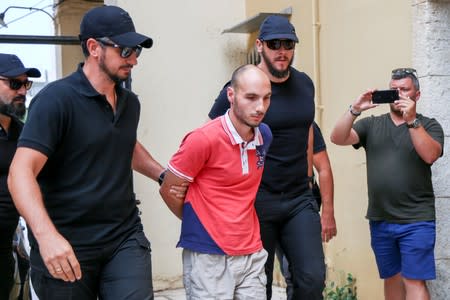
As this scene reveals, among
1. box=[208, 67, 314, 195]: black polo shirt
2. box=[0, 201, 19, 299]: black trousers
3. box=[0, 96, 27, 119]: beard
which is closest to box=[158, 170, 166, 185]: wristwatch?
box=[208, 67, 314, 195]: black polo shirt

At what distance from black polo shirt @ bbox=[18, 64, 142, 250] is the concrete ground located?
3.54m

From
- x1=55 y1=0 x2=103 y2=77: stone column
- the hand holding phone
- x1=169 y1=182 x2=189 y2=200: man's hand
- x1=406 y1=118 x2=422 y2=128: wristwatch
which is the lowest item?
x1=169 y1=182 x2=189 y2=200: man's hand

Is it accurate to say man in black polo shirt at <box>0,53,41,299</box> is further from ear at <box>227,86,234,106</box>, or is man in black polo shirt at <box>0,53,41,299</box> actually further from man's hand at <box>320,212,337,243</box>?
man's hand at <box>320,212,337,243</box>

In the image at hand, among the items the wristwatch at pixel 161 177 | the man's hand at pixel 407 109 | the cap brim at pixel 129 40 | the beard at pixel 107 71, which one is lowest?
the wristwatch at pixel 161 177

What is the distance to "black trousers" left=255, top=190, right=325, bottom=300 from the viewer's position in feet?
13.9

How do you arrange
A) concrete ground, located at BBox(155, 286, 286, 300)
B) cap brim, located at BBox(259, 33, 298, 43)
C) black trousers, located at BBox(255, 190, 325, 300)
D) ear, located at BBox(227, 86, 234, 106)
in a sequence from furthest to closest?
concrete ground, located at BBox(155, 286, 286, 300)
cap brim, located at BBox(259, 33, 298, 43)
black trousers, located at BBox(255, 190, 325, 300)
ear, located at BBox(227, 86, 234, 106)

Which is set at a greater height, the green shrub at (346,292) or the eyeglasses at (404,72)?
the eyeglasses at (404,72)

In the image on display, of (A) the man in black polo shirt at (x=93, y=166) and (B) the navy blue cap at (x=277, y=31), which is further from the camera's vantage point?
(B) the navy blue cap at (x=277, y=31)

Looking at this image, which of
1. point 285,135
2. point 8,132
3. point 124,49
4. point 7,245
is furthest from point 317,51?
point 124,49

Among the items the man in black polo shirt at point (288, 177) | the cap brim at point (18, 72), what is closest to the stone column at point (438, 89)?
the man in black polo shirt at point (288, 177)

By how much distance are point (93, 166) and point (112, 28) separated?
0.65 metres

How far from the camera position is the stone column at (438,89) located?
205 inches

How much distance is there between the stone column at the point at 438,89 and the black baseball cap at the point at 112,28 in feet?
7.86

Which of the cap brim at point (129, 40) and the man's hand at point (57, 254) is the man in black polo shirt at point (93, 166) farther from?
the man's hand at point (57, 254)
